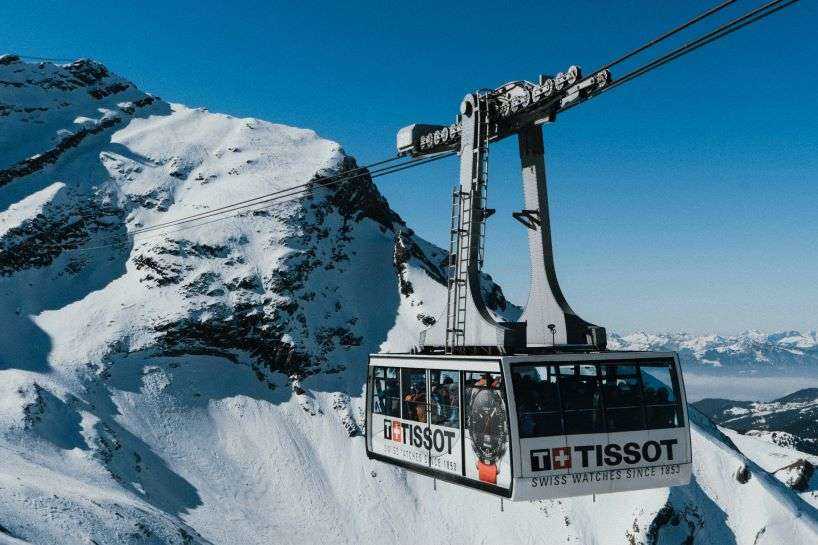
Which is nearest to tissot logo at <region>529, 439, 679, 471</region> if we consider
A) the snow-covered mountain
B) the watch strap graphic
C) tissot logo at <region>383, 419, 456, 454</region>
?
the watch strap graphic

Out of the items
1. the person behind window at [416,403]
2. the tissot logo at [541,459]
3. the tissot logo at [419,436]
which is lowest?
the tissot logo at [541,459]

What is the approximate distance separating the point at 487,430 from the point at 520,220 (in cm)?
610

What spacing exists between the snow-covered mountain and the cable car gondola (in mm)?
29843

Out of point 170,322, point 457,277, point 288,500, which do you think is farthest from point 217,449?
point 457,277

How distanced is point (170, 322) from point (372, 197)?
100 feet

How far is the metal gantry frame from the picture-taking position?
17.1 metres

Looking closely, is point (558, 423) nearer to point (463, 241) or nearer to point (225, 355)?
point (463, 241)

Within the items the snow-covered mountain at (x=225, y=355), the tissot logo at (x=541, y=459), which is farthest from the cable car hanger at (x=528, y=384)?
the snow-covered mountain at (x=225, y=355)

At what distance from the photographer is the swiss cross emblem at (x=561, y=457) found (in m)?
13.7

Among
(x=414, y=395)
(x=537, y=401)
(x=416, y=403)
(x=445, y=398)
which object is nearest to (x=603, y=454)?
(x=537, y=401)

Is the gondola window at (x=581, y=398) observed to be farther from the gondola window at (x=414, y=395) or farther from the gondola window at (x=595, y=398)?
the gondola window at (x=414, y=395)

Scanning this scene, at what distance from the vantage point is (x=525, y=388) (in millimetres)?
13664

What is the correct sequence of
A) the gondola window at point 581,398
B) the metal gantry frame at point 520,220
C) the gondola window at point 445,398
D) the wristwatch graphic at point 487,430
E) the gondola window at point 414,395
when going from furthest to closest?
the metal gantry frame at point 520,220, the gondola window at point 414,395, the gondola window at point 445,398, the gondola window at point 581,398, the wristwatch graphic at point 487,430

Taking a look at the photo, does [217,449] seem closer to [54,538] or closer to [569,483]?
[54,538]
